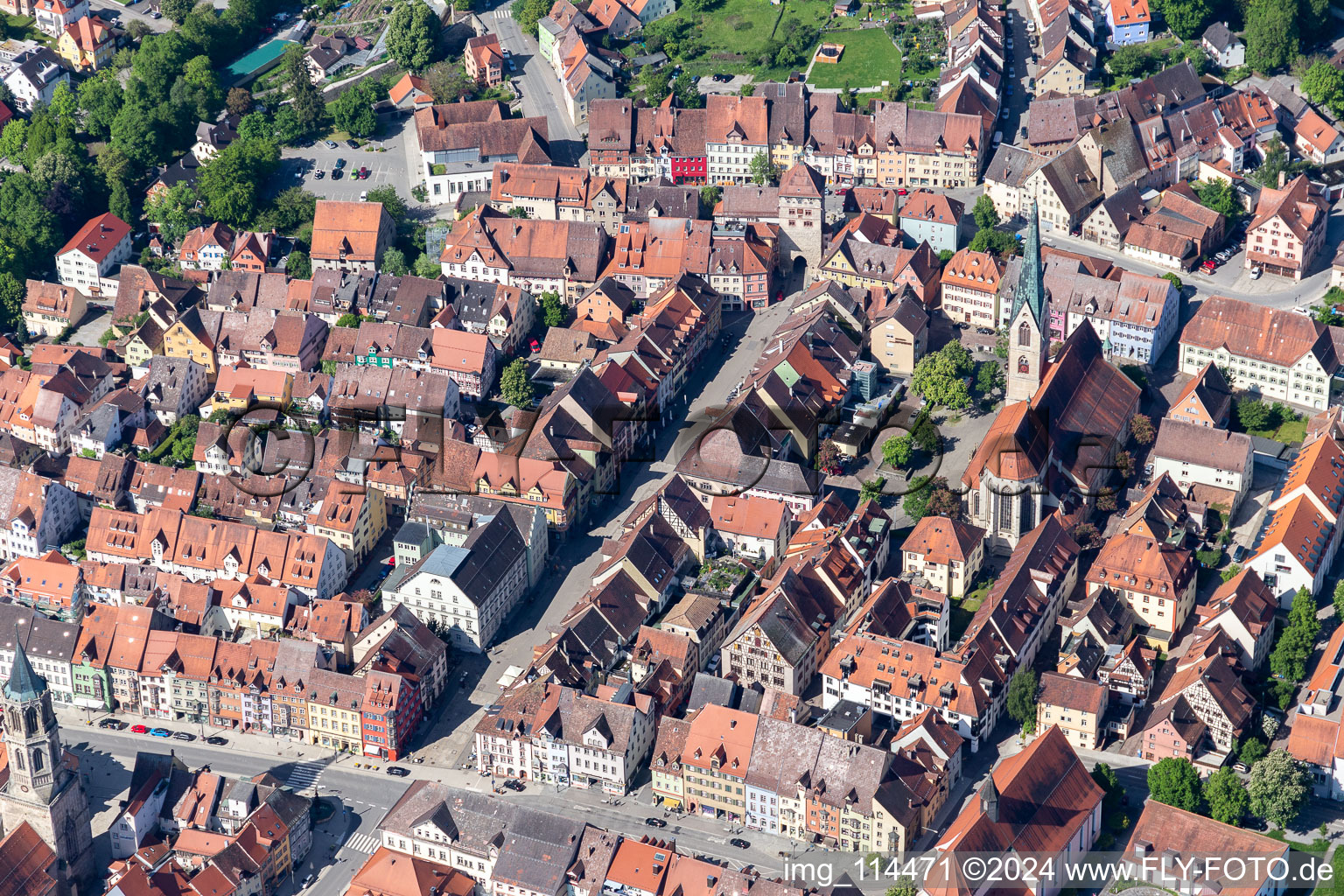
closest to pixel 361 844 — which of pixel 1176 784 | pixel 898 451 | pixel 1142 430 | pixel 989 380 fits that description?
pixel 1176 784

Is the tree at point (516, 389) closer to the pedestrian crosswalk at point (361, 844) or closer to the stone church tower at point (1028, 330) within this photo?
the stone church tower at point (1028, 330)

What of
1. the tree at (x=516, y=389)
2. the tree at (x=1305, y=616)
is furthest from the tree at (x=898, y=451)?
the tree at (x=1305, y=616)

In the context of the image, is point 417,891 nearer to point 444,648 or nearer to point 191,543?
point 444,648

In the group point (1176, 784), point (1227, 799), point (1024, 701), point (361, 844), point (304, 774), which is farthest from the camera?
point (304, 774)

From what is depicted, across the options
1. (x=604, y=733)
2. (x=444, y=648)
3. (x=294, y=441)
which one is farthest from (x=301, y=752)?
(x=294, y=441)

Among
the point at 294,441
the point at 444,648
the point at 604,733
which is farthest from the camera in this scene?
the point at 294,441

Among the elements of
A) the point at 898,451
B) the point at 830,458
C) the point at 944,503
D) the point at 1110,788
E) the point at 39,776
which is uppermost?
the point at 944,503

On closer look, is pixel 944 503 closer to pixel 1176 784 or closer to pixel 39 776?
pixel 1176 784
